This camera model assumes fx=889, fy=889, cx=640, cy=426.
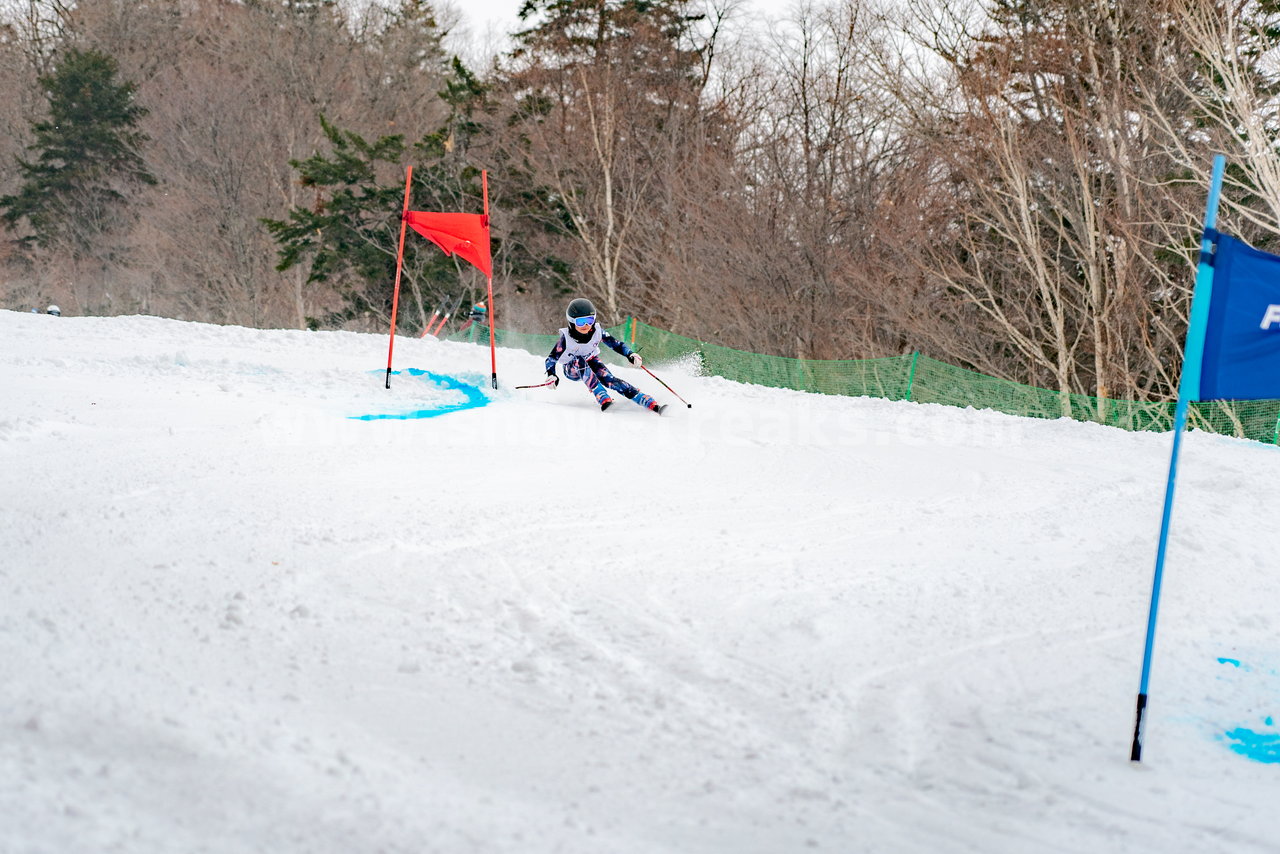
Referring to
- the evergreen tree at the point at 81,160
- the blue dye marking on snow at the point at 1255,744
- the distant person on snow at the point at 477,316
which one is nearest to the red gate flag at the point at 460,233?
the distant person on snow at the point at 477,316

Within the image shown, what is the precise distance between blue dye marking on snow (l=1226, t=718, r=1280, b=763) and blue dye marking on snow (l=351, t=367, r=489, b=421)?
6884 millimetres

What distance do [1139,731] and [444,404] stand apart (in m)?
7.70

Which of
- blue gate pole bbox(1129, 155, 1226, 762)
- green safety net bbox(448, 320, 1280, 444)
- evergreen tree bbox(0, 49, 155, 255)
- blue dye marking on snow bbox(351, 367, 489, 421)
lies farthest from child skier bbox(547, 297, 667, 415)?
evergreen tree bbox(0, 49, 155, 255)

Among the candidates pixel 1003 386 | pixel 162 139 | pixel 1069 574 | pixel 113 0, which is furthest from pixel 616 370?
pixel 113 0

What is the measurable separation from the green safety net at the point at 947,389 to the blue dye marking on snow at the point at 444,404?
6.24 m

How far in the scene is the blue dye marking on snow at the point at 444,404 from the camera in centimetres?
849

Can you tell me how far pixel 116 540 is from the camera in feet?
13.8

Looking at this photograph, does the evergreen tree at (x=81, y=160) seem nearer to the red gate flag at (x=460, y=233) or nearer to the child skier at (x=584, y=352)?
the red gate flag at (x=460, y=233)

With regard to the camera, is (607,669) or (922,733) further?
(607,669)

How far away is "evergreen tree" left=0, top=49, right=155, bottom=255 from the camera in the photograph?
31250mm

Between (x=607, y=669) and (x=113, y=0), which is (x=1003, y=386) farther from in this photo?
(x=113, y=0)

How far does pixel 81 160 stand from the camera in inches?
1257

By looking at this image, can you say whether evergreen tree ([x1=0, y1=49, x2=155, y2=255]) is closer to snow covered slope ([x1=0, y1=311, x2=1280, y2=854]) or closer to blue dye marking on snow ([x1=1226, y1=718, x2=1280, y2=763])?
snow covered slope ([x1=0, y1=311, x2=1280, y2=854])

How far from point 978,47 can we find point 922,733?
1724 centimetres
